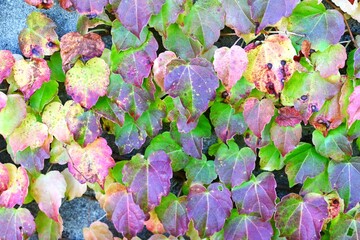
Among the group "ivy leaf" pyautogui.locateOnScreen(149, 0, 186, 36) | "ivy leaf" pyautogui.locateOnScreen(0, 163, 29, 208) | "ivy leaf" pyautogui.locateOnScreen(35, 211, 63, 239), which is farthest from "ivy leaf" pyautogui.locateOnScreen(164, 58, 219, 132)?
"ivy leaf" pyautogui.locateOnScreen(35, 211, 63, 239)

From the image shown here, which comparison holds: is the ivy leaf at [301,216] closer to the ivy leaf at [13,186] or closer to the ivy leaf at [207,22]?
the ivy leaf at [207,22]

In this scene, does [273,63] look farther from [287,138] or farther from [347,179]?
→ [347,179]

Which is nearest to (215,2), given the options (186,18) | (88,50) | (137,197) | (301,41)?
(186,18)

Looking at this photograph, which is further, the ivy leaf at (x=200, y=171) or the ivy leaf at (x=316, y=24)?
the ivy leaf at (x=200, y=171)

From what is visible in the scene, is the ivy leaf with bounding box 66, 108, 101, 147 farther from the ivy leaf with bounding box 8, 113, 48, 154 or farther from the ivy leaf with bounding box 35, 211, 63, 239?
the ivy leaf with bounding box 35, 211, 63, 239

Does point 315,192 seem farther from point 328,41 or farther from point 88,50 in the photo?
point 88,50

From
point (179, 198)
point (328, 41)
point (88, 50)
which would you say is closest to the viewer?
point (328, 41)

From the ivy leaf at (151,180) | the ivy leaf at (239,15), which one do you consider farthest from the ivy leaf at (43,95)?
the ivy leaf at (239,15)
